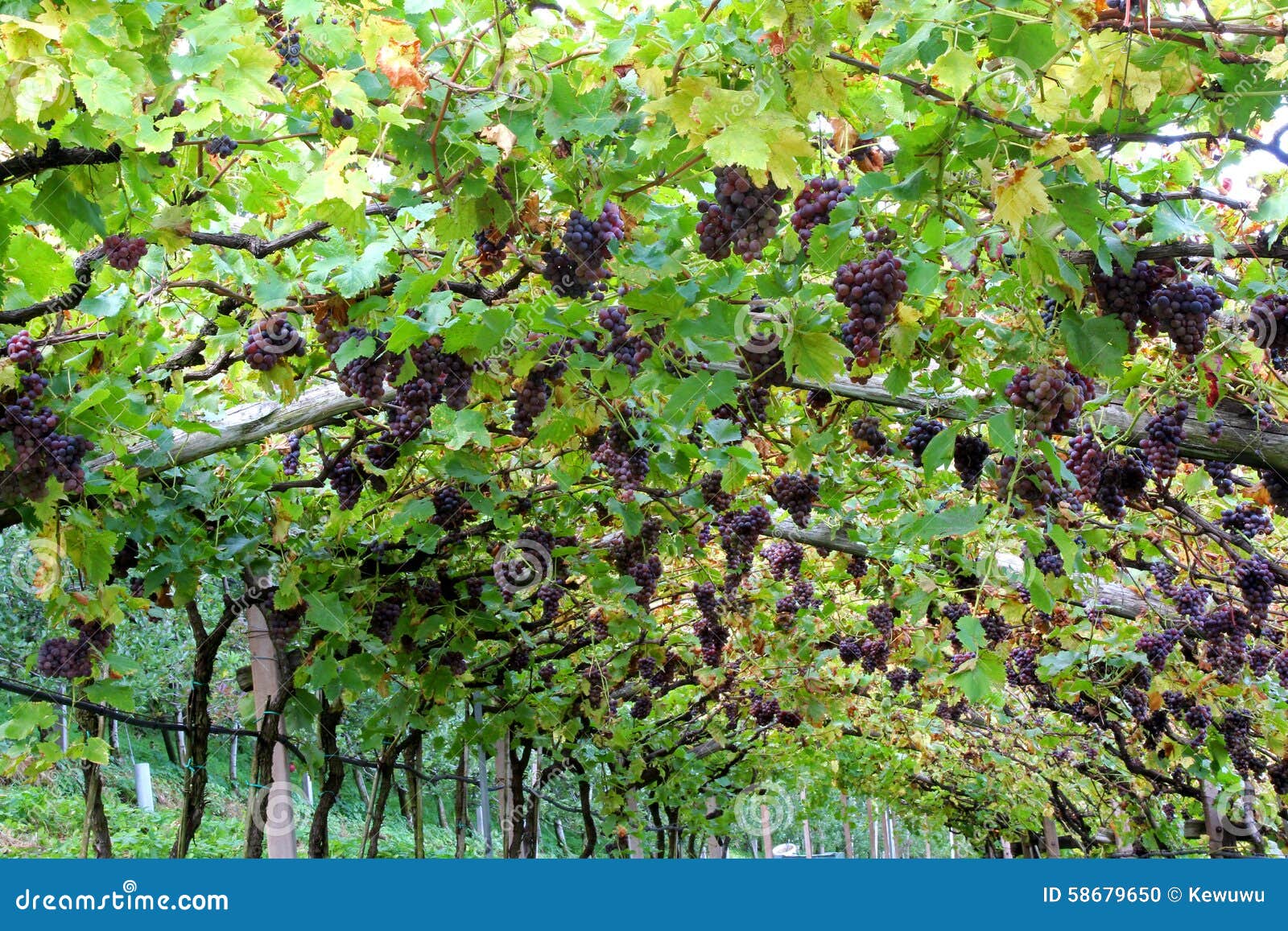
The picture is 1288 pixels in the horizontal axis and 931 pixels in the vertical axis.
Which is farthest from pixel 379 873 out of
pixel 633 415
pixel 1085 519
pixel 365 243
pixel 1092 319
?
pixel 1092 319

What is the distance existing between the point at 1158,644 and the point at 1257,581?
1125 millimetres

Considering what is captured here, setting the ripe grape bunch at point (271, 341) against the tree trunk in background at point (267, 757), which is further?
the tree trunk in background at point (267, 757)

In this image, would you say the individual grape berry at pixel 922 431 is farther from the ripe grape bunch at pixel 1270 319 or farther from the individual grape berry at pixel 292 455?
the individual grape berry at pixel 292 455

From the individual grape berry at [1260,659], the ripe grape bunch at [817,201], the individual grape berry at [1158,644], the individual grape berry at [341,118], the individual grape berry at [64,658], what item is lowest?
the individual grape berry at [1260,659]

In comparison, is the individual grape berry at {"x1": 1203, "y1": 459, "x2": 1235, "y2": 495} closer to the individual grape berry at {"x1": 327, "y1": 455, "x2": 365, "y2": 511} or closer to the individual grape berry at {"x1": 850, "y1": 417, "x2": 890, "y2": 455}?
the individual grape berry at {"x1": 850, "y1": 417, "x2": 890, "y2": 455}

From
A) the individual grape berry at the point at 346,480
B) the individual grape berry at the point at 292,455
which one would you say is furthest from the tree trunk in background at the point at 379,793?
the individual grape berry at the point at 346,480

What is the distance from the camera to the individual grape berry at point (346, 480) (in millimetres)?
3916

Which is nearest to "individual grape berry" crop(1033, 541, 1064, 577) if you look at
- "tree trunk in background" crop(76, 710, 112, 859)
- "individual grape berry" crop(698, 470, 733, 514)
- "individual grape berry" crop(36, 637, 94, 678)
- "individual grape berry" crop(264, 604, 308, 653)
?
"individual grape berry" crop(698, 470, 733, 514)

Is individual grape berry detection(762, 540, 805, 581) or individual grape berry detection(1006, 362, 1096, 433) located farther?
individual grape berry detection(762, 540, 805, 581)

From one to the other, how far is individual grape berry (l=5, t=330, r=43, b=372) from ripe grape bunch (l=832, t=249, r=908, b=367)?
1972 millimetres

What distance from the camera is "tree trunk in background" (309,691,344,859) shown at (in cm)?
576

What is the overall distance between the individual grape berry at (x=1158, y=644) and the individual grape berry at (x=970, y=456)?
2727mm

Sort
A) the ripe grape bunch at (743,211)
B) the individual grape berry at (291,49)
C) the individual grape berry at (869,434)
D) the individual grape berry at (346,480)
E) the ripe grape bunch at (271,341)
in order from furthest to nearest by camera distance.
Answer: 1. the individual grape berry at (346,480)
2. the individual grape berry at (869,434)
3. the ripe grape bunch at (271,341)
4. the individual grape berry at (291,49)
5. the ripe grape bunch at (743,211)

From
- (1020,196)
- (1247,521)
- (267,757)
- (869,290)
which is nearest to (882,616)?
(1247,521)
